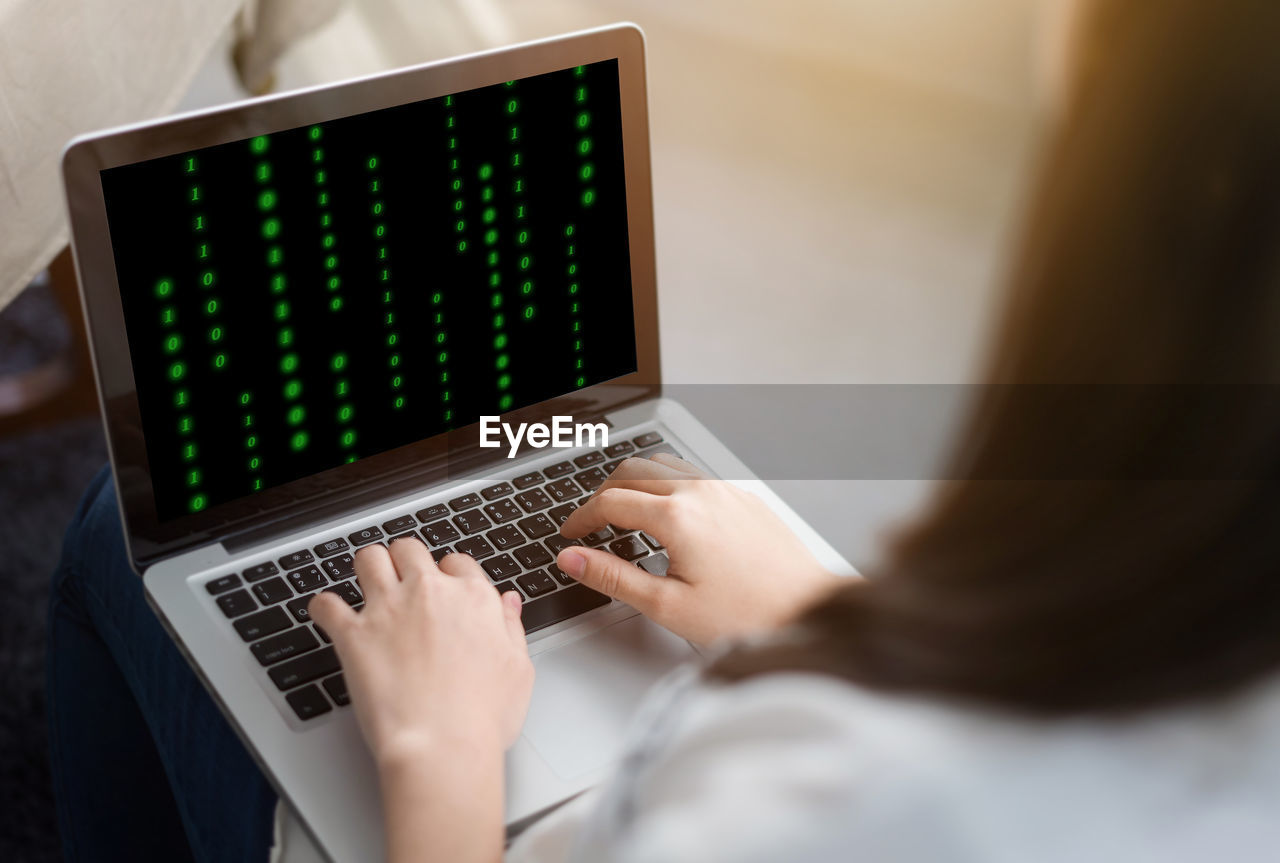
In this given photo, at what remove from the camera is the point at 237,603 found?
0.66m

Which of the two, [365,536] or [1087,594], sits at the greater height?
[1087,594]

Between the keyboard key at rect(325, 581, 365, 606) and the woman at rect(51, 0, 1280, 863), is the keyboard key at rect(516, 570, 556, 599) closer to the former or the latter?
the keyboard key at rect(325, 581, 365, 606)

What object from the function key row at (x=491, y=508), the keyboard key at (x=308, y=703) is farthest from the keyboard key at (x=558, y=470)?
the keyboard key at (x=308, y=703)

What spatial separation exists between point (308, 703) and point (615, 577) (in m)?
0.18

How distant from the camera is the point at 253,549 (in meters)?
0.70

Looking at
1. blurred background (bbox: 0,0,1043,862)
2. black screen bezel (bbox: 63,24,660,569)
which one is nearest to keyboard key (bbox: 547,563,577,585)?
black screen bezel (bbox: 63,24,660,569)

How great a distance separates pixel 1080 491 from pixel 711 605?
26cm

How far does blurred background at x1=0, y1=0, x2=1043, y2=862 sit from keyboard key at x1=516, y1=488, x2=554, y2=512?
0.54 metres

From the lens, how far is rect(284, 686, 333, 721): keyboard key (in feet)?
2.00

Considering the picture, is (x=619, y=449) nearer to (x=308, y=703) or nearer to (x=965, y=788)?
(x=308, y=703)

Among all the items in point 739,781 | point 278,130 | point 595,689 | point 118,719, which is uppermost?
point 278,130

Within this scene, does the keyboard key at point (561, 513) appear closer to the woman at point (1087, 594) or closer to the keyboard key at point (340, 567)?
the keyboard key at point (340, 567)

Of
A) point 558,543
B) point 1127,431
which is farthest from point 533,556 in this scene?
point 1127,431

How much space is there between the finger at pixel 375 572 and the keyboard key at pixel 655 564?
16 centimetres
